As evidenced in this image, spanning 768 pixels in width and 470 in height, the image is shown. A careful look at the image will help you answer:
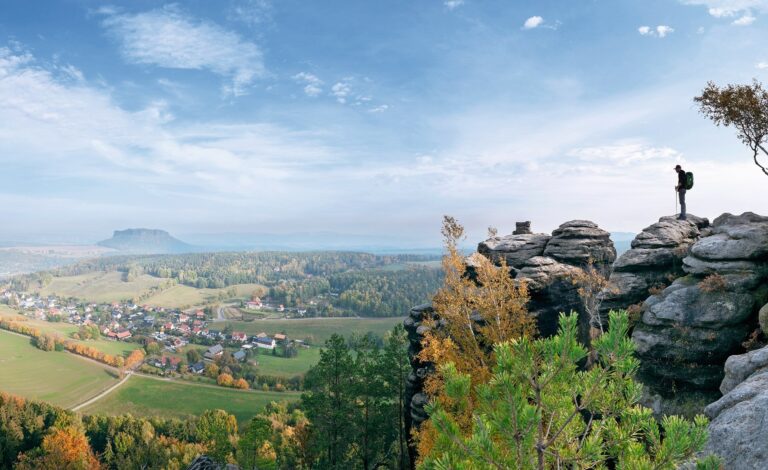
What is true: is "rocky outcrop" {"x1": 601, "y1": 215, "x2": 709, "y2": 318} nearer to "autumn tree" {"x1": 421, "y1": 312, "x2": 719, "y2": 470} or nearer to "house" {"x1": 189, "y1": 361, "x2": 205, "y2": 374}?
"autumn tree" {"x1": 421, "y1": 312, "x2": 719, "y2": 470}

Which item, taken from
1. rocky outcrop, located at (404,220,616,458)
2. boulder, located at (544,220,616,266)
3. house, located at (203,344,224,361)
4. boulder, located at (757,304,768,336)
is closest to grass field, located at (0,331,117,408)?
house, located at (203,344,224,361)

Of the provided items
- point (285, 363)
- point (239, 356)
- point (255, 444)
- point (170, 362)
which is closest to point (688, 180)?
point (255, 444)

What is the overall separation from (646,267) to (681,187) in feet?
23.9

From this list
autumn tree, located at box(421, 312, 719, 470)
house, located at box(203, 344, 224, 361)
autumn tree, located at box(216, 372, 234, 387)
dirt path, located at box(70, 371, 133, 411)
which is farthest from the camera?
house, located at box(203, 344, 224, 361)

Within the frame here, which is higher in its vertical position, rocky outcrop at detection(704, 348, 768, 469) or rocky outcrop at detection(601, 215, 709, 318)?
rocky outcrop at detection(601, 215, 709, 318)

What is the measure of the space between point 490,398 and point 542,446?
1.14 metres

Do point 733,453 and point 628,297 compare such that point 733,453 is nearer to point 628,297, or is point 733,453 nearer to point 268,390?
point 628,297

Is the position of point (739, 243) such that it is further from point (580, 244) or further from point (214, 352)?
point (214, 352)

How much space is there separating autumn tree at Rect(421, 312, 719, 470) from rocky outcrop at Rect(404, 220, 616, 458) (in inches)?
874

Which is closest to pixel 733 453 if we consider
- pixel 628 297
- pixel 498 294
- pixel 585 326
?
pixel 498 294

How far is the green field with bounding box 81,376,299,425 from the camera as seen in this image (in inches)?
4983

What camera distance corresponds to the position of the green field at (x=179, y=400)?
4983 inches

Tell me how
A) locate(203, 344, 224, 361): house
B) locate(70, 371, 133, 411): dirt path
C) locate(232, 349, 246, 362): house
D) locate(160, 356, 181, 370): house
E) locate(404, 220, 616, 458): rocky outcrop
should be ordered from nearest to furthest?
1. locate(404, 220, 616, 458): rocky outcrop
2. locate(70, 371, 133, 411): dirt path
3. locate(232, 349, 246, 362): house
4. locate(160, 356, 181, 370): house
5. locate(203, 344, 224, 361): house

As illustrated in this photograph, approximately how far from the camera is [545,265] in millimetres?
31781
